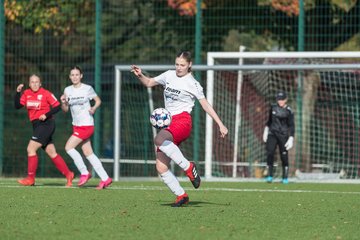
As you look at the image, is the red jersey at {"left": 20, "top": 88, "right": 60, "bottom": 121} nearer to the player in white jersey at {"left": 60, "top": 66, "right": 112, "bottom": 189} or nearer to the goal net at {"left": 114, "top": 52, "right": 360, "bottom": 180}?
the player in white jersey at {"left": 60, "top": 66, "right": 112, "bottom": 189}

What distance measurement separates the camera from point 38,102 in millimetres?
16141

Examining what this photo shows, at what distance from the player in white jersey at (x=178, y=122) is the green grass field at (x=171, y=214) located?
335 mm

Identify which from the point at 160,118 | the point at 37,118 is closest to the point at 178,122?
the point at 160,118

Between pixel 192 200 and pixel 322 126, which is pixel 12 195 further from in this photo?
pixel 322 126

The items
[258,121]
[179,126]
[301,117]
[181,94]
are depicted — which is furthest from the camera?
[258,121]

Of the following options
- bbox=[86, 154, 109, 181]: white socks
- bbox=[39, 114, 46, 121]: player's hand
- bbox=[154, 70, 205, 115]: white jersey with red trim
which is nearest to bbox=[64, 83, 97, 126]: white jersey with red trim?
bbox=[39, 114, 46, 121]: player's hand

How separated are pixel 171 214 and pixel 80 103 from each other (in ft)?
18.9

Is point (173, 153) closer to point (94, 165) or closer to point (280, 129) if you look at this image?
point (94, 165)

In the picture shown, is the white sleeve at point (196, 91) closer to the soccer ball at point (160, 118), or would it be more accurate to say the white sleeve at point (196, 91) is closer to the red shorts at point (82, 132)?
the soccer ball at point (160, 118)

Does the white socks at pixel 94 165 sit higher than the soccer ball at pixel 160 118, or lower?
lower

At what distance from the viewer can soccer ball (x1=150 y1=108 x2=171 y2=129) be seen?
1166 cm

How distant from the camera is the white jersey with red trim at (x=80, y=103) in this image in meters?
16.0

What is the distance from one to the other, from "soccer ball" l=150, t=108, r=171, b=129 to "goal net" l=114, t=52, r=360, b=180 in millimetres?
9029

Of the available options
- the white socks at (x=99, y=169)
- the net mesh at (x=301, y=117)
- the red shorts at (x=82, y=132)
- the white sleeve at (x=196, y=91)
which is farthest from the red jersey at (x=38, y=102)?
the net mesh at (x=301, y=117)
